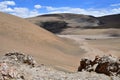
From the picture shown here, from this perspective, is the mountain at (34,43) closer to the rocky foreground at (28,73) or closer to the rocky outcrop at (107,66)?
the rocky foreground at (28,73)

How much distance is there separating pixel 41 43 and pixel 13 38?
3.99 metres

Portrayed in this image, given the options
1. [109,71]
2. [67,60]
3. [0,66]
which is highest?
[0,66]

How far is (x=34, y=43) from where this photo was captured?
35.3m

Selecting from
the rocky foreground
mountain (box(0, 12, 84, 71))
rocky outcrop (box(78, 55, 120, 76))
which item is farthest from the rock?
mountain (box(0, 12, 84, 71))

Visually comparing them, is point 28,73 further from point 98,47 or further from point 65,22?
point 65,22

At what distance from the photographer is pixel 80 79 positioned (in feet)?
35.3

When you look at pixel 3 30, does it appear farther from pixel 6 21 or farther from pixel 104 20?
pixel 104 20

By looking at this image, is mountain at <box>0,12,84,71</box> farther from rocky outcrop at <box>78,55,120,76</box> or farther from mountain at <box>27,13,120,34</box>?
mountain at <box>27,13,120,34</box>

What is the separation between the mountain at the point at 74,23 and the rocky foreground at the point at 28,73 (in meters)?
75.9

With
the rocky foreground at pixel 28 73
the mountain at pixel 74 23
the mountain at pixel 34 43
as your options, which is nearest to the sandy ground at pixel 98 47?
the mountain at pixel 34 43

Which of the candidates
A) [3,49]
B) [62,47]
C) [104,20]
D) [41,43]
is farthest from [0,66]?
[104,20]

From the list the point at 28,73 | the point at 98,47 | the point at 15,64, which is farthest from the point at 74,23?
the point at 28,73

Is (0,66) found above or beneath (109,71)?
above

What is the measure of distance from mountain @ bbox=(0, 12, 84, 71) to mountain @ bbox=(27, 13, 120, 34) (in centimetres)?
4963
